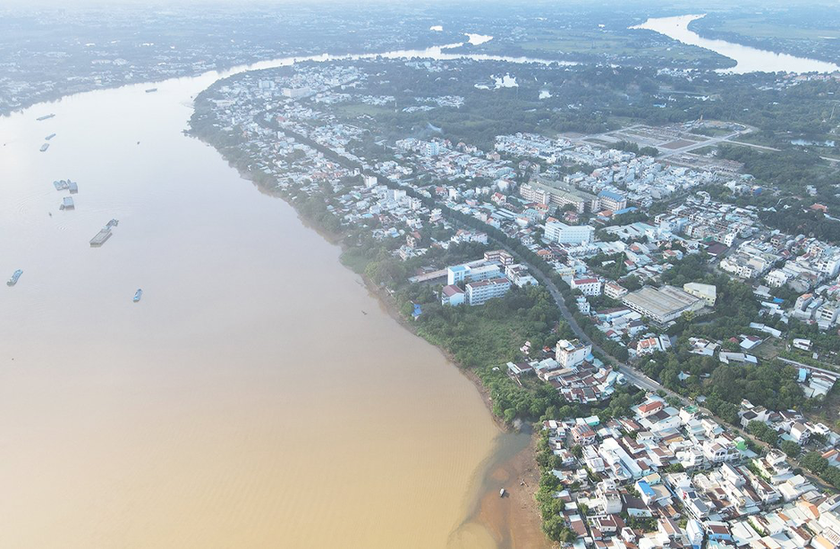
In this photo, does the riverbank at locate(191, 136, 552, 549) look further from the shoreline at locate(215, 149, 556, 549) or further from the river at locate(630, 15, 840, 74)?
the river at locate(630, 15, 840, 74)

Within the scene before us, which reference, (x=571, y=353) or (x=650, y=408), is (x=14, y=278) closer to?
(x=571, y=353)

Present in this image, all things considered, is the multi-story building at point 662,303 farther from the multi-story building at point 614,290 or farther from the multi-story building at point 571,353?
the multi-story building at point 571,353

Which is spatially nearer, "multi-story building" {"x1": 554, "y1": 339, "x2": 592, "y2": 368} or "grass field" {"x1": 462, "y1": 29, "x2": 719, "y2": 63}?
"multi-story building" {"x1": 554, "y1": 339, "x2": 592, "y2": 368}

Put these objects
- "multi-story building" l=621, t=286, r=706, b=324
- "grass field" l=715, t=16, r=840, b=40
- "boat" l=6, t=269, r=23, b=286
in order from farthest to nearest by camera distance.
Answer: "grass field" l=715, t=16, r=840, b=40
"boat" l=6, t=269, r=23, b=286
"multi-story building" l=621, t=286, r=706, b=324

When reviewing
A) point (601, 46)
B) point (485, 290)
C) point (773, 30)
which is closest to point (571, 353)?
point (485, 290)

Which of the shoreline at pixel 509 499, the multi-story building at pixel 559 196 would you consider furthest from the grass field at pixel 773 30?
the shoreline at pixel 509 499

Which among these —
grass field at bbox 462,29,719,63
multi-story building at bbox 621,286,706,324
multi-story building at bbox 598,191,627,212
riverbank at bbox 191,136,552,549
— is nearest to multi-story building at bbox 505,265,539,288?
multi-story building at bbox 621,286,706,324

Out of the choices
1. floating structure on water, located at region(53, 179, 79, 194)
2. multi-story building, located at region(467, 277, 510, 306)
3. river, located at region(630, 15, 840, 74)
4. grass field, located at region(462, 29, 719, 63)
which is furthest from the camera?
grass field, located at region(462, 29, 719, 63)

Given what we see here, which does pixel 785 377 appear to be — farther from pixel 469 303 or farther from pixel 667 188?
pixel 667 188
